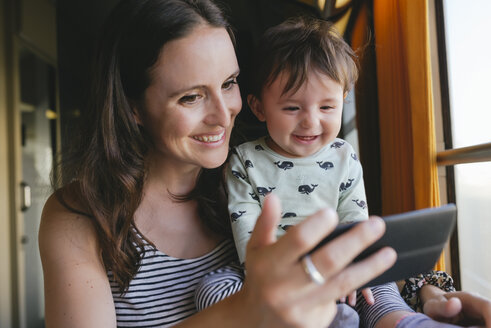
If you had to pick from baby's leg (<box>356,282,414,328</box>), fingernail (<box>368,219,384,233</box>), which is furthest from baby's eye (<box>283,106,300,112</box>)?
fingernail (<box>368,219,384,233</box>)

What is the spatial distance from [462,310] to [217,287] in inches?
22.7

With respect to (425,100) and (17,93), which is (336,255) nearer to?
(425,100)

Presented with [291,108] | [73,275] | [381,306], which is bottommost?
[381,306]

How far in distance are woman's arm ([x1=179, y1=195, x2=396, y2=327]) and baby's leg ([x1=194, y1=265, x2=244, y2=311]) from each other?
42 centimetres

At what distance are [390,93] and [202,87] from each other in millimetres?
1294

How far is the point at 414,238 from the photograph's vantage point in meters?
0.70

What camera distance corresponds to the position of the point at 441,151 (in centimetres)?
162

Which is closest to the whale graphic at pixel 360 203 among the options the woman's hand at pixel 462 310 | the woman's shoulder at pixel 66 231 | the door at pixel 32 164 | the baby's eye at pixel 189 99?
the woman's hand at pixel 462 310

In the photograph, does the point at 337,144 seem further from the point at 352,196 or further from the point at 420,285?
the point at 420,285

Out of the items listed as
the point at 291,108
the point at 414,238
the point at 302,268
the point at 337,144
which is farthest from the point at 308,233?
the point at 337,144

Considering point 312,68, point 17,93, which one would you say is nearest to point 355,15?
point 312,68

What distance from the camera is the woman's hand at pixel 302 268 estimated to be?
21.5 inches

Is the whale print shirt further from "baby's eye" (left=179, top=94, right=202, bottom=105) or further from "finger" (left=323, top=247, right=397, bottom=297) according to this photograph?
"finger" (left=323, top=247, right=397, bottom=297)

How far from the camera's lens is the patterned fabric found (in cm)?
110
